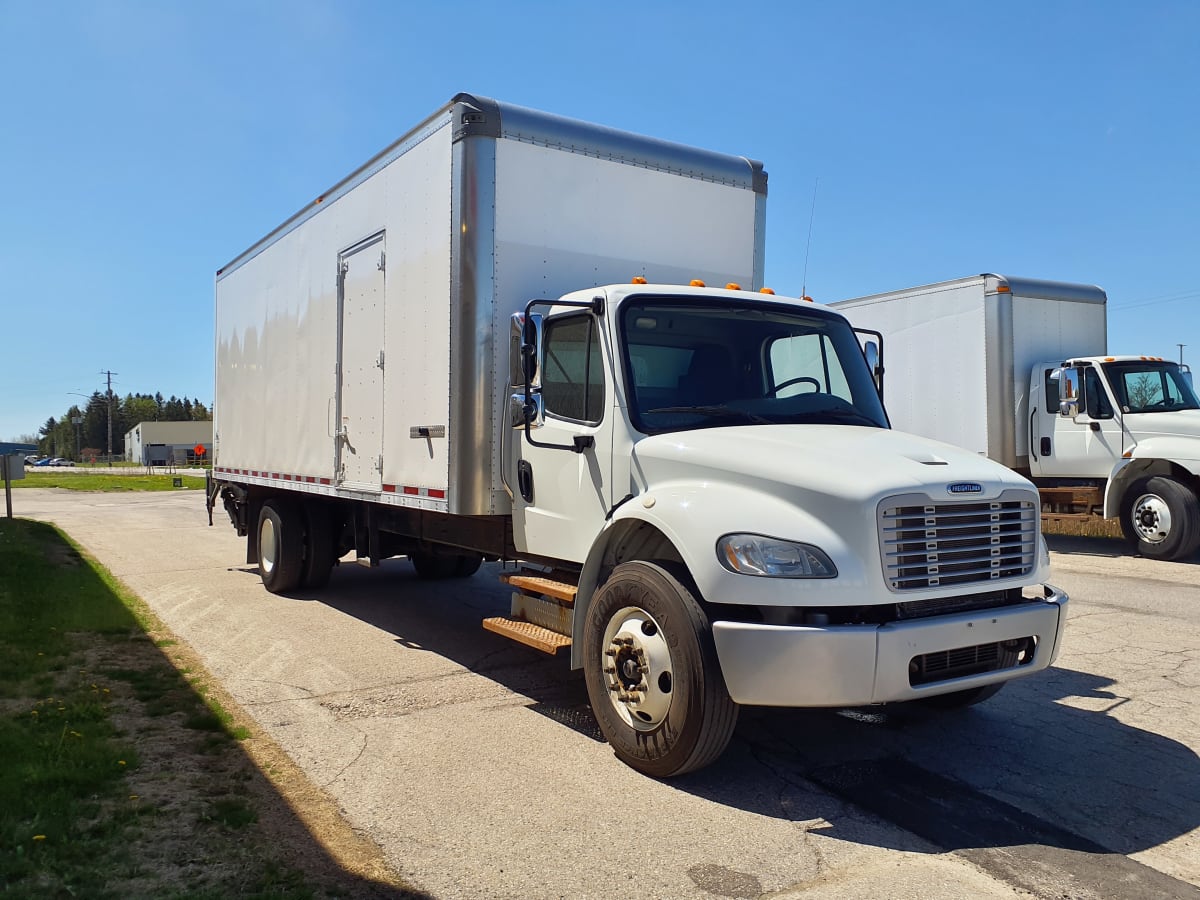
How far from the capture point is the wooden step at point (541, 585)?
536cm

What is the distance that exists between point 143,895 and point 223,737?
6.57 ft

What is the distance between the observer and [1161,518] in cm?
1242

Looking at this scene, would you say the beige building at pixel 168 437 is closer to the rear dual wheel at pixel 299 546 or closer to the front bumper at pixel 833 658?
the rear dual wheel at pixel 299 546

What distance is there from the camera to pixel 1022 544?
180 inches

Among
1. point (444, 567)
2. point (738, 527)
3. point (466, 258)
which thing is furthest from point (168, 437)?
point (738, 527)

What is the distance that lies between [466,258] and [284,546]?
5121mm

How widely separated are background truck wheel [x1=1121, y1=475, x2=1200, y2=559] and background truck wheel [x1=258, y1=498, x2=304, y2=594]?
10997 millimetres

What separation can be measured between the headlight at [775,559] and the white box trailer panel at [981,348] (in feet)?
35.1

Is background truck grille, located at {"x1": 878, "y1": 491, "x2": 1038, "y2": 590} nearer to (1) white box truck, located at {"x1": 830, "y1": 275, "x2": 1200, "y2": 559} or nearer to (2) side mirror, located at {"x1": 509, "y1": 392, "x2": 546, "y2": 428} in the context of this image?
(2) side mirror, located at {"x1": 509, "y1": 392, "x2": 546, "y2": 428}

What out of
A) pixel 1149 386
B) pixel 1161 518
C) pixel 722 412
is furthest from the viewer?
pixel 1149 386

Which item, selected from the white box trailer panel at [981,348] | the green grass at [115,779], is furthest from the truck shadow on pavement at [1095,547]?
the green grass at [115,779]

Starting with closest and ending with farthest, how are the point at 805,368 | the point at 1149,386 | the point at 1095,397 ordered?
the point at 805,368 < the point at 1149,386 < the point at 1095,397

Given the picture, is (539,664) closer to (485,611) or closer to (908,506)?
(485,611)

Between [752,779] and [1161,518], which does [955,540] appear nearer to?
[752,779]
